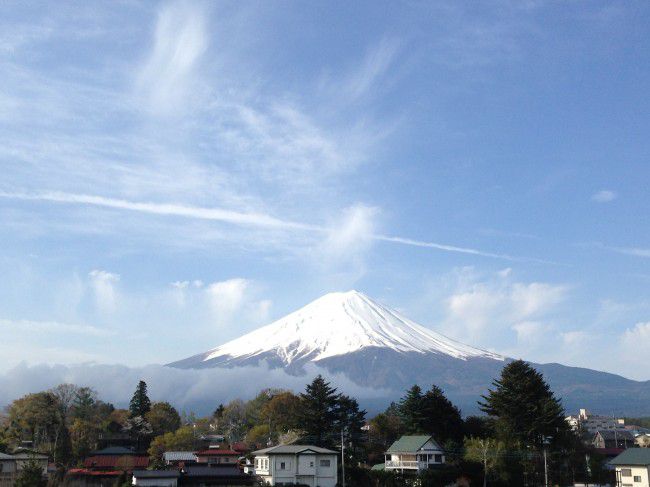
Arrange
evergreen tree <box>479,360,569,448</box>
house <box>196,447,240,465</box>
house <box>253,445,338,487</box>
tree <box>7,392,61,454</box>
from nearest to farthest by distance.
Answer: house <box>253,445,338,487</box> → evergreen tree <box>479,360,569,448</box> → house <box>196,447,240,465</box> → tree <box>7,392,61,454</box>

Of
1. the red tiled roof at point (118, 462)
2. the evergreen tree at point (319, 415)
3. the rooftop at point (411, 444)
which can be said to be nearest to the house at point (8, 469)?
the red tiled roof at point (118, 462)

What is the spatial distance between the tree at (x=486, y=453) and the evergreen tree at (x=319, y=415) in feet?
43.8

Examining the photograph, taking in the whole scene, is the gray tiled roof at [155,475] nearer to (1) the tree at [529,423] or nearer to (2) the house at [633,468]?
(1) the tree at [529,423]

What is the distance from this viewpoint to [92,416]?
94.4 m

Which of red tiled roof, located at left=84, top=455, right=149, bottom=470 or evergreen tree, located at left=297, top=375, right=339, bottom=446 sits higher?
evergreen tree, located at left=297, top=375, right=339, bottom=446

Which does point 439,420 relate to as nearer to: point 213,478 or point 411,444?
point 411,444

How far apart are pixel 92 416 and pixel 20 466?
38.6 metres

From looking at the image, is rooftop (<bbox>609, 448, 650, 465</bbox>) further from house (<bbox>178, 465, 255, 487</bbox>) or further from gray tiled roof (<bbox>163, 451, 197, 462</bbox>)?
gray tiled roof (<bbox>163, 451, 197, 462</bbox>)

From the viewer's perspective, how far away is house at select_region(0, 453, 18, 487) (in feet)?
175

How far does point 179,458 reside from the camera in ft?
224

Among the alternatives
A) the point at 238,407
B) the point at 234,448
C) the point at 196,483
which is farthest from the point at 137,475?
the point at 238,407

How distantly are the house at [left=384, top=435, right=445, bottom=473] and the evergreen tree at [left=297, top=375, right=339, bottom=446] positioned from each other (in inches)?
257

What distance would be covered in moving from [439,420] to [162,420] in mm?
39165

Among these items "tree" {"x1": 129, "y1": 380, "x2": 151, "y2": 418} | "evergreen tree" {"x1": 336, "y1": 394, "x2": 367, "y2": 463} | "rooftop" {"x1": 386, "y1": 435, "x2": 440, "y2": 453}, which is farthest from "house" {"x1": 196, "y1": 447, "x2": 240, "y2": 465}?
"tree" {"x1": 129, "y1": 380, "x2": 151, "y2": 418}
